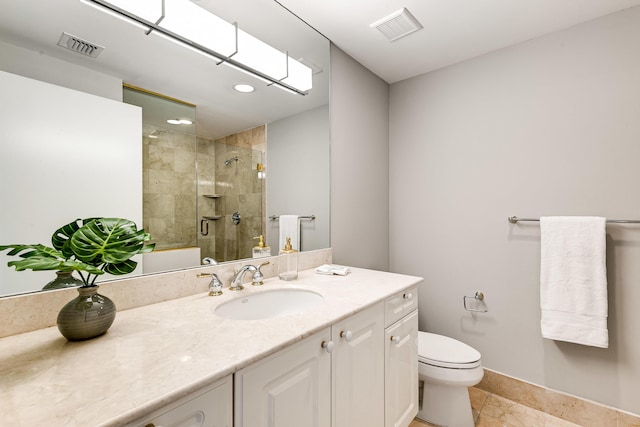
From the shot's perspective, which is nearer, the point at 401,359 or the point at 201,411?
the point at 201,411

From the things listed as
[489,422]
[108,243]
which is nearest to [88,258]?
[108,243]

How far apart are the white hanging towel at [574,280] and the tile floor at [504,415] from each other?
50cm

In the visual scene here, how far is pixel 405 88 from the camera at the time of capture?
7.94ft

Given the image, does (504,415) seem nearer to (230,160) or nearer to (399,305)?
(399,305)

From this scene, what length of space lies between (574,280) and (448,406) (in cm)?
101

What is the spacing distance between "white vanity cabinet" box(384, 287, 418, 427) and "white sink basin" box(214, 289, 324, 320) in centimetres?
37

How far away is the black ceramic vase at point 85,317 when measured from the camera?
2.54 ft

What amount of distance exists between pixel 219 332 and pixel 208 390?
22cm

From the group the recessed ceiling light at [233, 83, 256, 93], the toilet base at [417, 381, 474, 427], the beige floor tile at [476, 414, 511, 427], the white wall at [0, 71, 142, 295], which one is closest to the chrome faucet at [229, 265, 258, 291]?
the white wall at [0, 71, 142, 295]

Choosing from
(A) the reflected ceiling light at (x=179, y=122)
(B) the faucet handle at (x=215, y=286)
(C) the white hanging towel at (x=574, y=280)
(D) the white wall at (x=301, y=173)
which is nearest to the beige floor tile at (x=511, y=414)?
(C) the white hanging towel at (x=574, y=280)

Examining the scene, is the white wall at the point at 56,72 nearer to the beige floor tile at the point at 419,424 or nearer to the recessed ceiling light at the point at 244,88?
the recessed ceiling light at the point at 244,88

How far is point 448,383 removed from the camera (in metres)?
1.58

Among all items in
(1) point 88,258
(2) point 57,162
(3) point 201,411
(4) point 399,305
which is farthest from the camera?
(4) point 399,305

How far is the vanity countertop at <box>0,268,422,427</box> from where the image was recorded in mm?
532
